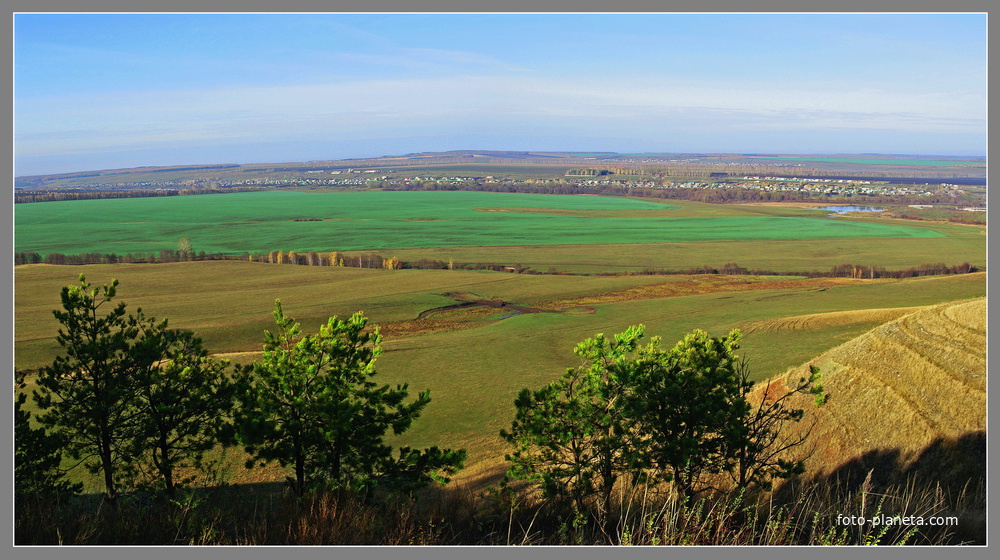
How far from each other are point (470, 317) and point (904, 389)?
41528 millimetres

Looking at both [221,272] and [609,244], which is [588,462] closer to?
[221,272]

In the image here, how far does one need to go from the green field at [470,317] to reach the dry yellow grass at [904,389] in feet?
32.4

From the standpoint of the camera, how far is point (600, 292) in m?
69.0

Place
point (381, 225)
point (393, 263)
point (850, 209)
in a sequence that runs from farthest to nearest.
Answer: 1. point (850, 209)
2. point (381, 225)
3. point (393, 263)

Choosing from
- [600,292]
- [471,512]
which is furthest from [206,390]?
[600,292]

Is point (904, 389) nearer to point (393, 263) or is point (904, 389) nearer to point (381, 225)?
point (393, 263)

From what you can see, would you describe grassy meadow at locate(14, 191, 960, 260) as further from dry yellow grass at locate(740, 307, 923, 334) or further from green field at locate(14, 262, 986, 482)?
dry yellow grass at locate(740, 307, 923, 334)

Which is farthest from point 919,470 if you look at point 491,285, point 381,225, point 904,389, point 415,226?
point 381,225

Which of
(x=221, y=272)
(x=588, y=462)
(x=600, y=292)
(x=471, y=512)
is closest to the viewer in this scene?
(x=471, y=512)

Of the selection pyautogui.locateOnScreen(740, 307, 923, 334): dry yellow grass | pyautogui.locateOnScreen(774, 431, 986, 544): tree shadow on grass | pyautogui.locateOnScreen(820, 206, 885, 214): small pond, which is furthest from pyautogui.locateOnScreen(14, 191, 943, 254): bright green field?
pyautogui.locateOnScreen(774, 431, 986, 544): tree shadow on grass

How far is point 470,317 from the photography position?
5925 centimetres

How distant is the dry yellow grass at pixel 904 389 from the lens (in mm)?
18234

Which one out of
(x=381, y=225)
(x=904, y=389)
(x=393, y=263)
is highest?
(x=381, y=225)

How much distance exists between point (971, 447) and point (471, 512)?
14.1 meters
